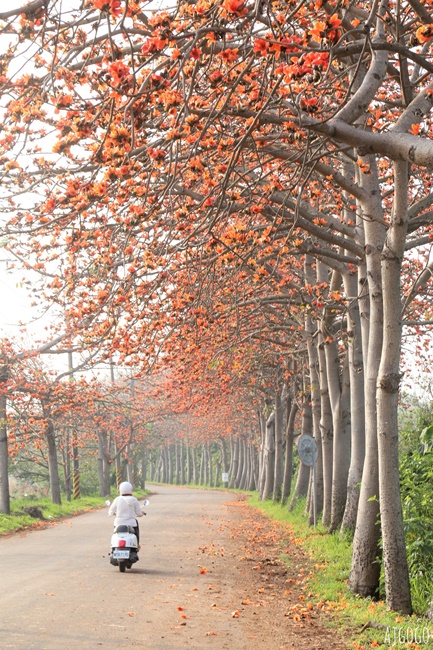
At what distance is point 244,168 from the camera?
885 centimetres

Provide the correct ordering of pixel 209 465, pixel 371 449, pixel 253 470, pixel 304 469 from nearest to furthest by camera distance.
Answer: pixel 371 449, pixel 304 469, pixel 253 470, pixel 209 465

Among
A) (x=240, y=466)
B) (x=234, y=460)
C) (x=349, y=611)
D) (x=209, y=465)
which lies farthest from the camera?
(x=209, y=465)

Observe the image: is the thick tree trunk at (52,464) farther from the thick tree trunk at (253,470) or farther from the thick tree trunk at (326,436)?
the thick tree trunk at (253,470)

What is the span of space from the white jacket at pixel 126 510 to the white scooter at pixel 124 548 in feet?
0.52

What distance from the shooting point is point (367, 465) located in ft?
30.2

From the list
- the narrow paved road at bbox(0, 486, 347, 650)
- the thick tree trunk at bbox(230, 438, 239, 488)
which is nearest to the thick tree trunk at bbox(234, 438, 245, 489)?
the thick tree trunk at bbox(230, 438, 239, 488)

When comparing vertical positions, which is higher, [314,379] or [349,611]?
[314,379]

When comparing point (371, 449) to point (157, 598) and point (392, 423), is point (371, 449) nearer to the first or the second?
point (392, 423)

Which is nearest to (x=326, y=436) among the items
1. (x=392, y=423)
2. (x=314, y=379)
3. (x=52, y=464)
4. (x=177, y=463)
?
(x=314, y=379)

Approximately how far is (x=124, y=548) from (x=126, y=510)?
0.75 m

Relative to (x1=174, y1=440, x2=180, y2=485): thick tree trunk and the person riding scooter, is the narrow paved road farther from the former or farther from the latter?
(x1=174, y1=440, x2=180, y2=485): thick tree trunk

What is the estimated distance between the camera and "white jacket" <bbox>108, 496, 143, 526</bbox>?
11922mm

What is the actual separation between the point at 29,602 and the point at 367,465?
13.5ft

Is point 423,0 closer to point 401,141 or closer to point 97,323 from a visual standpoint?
point 401,141
